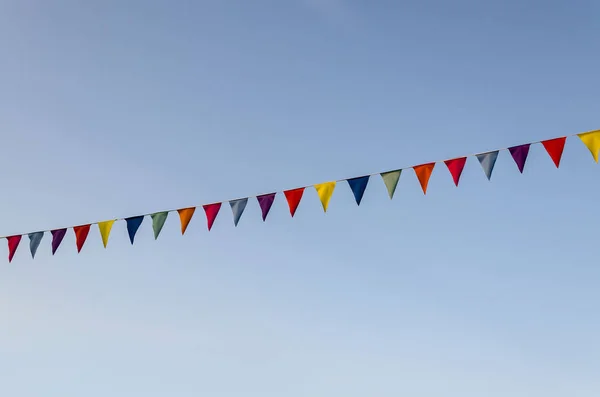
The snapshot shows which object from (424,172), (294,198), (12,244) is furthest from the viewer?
(12,244)

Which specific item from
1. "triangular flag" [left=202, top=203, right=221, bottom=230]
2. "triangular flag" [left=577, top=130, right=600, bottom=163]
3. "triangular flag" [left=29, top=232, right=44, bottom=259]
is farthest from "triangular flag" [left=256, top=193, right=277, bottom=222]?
"triangular flag" [left=577, top=130, right=600, bottom=163]

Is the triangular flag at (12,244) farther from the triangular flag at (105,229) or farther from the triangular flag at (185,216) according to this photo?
the triangular flag at (185,216)

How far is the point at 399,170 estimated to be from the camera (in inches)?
419

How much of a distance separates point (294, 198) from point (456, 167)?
285 centimetres

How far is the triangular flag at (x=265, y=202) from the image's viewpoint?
11250mm

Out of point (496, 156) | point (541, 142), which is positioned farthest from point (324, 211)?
point (541, 142)

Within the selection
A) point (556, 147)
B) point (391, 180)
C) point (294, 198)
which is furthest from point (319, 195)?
point (556, 147)

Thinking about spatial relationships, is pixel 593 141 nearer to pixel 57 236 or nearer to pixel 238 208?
pixel 238 208

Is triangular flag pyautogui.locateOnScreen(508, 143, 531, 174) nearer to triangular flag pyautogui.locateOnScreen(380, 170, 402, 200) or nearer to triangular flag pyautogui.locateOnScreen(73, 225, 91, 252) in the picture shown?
triangular flag pyautogui.locateOnScreen(380, 170, 402, 200)

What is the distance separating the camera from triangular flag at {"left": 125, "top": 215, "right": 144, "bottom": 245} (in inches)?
460

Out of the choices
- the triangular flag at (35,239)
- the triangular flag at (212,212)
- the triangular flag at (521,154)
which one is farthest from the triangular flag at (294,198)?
the triangular flag at (35,239)

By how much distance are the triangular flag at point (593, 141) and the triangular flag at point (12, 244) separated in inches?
408

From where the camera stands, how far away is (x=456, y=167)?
10.6 m

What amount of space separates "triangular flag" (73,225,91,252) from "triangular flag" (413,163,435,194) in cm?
626
